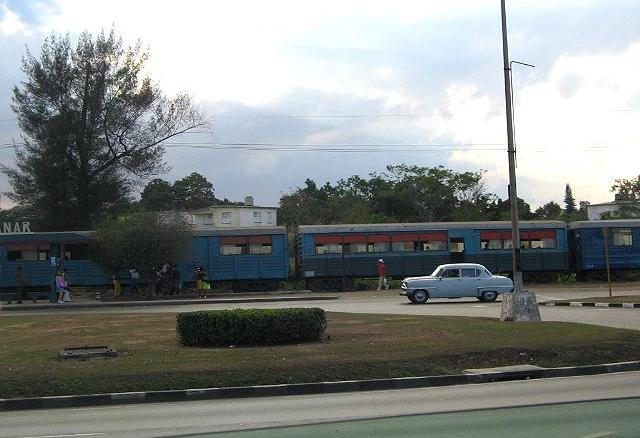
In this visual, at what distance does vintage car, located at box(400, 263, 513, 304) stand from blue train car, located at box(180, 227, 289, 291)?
10826mm

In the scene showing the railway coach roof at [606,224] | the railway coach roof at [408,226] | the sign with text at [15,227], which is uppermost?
the sign with text at [15,227]

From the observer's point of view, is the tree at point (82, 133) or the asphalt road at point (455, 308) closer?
the asphalt road at point (455, 308)

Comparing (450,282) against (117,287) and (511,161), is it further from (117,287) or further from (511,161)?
(117,287)

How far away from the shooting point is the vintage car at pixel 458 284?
97.3ft

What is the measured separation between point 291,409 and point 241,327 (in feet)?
18.5

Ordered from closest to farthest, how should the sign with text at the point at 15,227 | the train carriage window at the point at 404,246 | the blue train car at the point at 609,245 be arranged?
the train carriage window at the point at 404,246
the blue train car at the point at 609,245
the sign with text at the point at 15,227

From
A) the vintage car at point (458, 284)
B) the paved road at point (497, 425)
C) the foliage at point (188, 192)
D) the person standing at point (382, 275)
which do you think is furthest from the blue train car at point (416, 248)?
the foliage at point (188, 192)

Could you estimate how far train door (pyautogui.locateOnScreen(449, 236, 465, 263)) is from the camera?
40312 millimetres

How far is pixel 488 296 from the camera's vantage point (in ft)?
98.1

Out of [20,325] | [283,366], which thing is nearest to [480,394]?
[283,366]

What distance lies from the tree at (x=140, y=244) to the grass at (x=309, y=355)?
1599cm

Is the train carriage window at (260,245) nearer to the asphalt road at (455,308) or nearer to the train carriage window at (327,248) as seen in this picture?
the train carriage window at (327,248)

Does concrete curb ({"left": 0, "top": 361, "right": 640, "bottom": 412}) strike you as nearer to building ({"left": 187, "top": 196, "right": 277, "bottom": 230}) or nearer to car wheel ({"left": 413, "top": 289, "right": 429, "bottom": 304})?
car wheel ({"left": 413, "top": 289, "right": 429, "bottom": 304})

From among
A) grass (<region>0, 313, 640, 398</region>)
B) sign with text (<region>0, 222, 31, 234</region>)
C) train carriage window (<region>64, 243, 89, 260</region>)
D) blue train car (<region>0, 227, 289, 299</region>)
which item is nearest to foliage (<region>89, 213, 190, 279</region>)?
train carriage window (<region>64, 243, 89, 260</region>)
